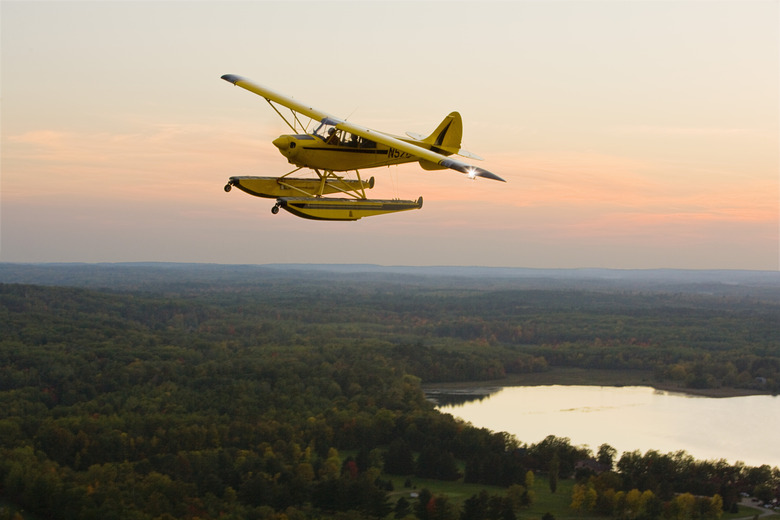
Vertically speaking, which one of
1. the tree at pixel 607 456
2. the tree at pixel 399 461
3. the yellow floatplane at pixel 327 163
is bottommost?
the tree at pixel 399 461

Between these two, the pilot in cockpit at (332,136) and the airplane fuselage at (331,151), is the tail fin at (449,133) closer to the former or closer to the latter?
the airplane fuselage at (331,151)

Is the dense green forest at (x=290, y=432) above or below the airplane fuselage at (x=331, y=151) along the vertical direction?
below

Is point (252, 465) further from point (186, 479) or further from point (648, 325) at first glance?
point (648, 325)

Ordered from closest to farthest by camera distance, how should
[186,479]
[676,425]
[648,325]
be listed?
[186,479], [676,425], [648,325]

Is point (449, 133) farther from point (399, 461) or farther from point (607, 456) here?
point (607, 456)

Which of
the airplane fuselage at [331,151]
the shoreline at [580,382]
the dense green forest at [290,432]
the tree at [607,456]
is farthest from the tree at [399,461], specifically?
the airplane fuselage at [331,151]

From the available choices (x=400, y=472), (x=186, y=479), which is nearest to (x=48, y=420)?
(x=186, y=479)
